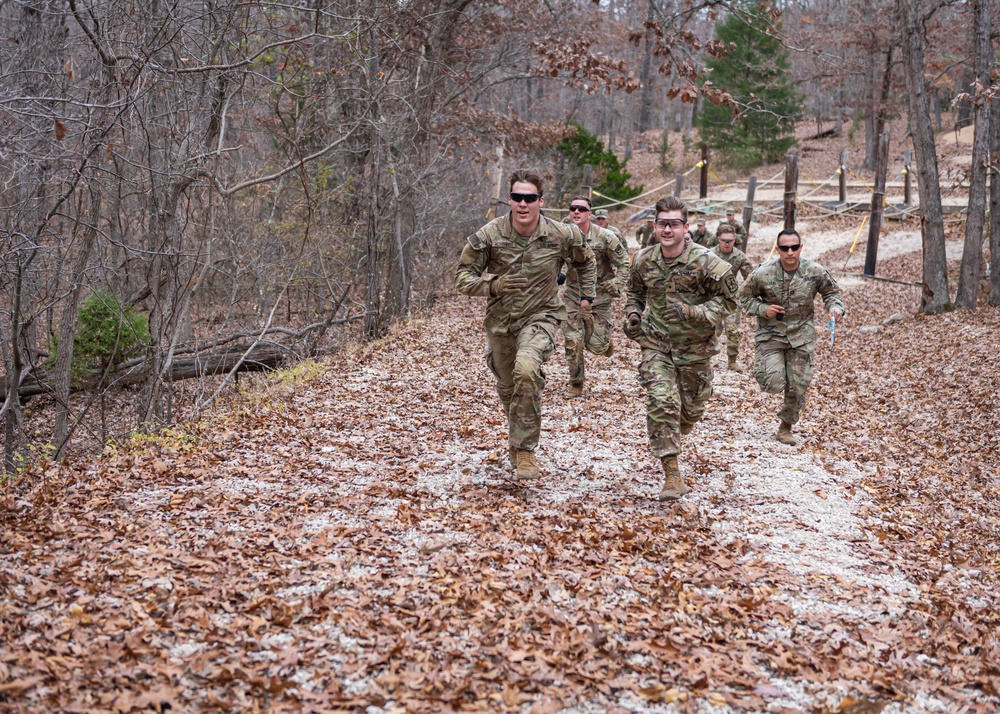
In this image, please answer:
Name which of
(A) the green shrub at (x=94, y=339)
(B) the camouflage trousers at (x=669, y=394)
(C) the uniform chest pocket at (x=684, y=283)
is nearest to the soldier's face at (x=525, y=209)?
(C) the uniform chest pocket at (x=684, y=283)

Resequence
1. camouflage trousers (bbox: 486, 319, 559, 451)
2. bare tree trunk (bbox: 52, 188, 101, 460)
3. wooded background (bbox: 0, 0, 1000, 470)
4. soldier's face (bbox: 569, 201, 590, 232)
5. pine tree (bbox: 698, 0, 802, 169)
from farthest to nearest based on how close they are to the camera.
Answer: pine tree (bbox: 698, 0, 802, 169), soldier's face (bbox: 569, 201, 590, 232), bare tree trunk (bbox: 52, 188, 101, 460), wooded background (bbox: 0, 0, 1000, 470), camouflage trousers (bbox: 486, 319, 559, 451)

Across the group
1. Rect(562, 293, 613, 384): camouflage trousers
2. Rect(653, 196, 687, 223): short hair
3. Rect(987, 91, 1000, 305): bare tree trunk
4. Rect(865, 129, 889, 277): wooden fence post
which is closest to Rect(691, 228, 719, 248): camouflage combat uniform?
Rect(562, 293, 613, 384): camouflage trousers

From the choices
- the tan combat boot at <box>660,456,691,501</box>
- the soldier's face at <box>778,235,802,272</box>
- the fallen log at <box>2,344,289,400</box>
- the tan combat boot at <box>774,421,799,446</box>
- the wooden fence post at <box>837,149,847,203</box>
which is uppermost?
the wooden fence post at <box>837,149,847,203</box>

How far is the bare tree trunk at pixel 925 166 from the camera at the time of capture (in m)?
17.5

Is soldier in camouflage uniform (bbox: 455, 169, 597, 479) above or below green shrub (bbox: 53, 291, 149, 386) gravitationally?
above

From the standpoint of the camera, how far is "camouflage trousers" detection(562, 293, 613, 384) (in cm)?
1106

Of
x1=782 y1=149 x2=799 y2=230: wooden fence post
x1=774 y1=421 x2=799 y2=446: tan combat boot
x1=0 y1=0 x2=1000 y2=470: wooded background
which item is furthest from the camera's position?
x1=782 y1=149 x2=799 y2=230: wooden fence post

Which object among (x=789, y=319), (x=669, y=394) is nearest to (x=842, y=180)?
(x=789, y=319)

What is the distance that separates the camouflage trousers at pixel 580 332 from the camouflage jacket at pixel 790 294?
2.11 metres

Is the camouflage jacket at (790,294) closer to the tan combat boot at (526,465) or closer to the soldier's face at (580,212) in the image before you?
the soldier's face at (580,212)

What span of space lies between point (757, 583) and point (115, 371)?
426 inches

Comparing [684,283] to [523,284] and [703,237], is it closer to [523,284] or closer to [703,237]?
[523,284]

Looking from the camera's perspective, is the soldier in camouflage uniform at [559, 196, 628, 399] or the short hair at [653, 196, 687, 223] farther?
the soldier in camouflage uniform at [559, 196, 628, 399]

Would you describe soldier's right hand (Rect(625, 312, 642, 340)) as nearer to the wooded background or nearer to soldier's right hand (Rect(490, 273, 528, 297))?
soldier's right hand (Rect(490, 273, 528, 297))
